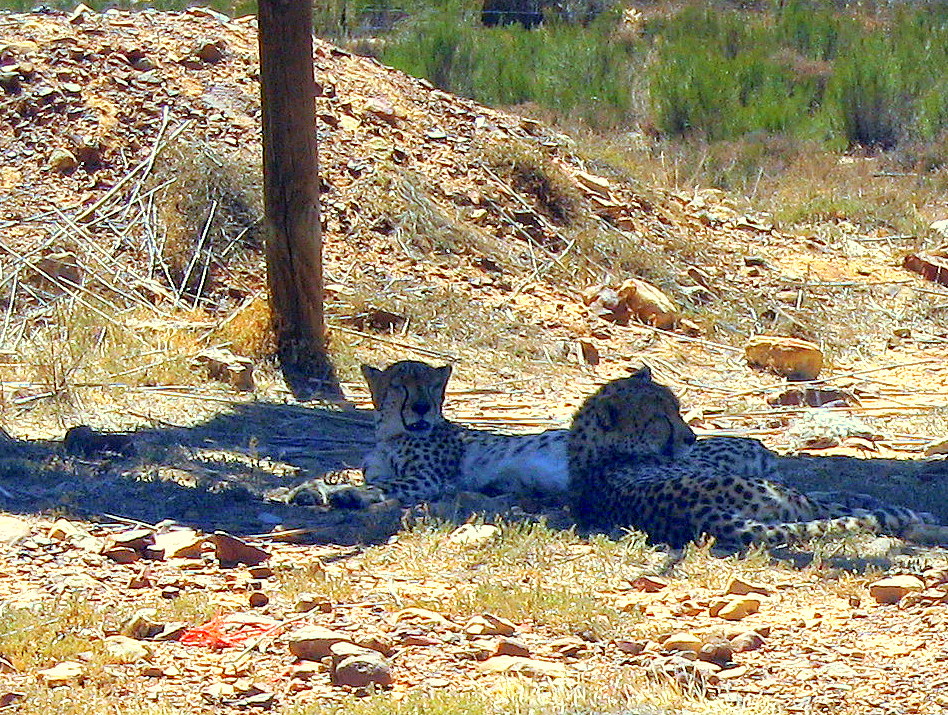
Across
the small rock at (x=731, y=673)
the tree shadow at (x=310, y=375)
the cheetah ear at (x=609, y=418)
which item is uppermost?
the cheetah ear at (x=609, y=418)

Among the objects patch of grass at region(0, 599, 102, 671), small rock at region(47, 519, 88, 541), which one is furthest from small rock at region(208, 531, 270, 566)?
patch of grass at region(0, 599, 102, 671)

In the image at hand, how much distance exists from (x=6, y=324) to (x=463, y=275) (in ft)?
12.2

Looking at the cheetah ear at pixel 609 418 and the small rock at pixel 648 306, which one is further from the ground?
the cheetah ear at pixel 609 418

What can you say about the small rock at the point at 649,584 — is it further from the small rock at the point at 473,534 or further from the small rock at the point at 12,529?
the small rock at the point at 12,529

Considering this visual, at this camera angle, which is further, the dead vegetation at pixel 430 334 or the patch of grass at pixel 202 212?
the patch of grass at pixel 202 212

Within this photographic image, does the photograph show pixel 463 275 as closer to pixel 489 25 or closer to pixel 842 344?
pixel 842 344

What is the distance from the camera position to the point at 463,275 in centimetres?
1272

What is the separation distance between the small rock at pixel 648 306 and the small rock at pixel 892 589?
22.1 ft

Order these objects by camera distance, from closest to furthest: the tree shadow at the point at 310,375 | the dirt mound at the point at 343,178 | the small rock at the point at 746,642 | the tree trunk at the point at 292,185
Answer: the small rock at the point at 746,642 < the tree shadow at the point at 310,375 < the tree trunk at the point at 292,185 < the dirt mound at the point at 343,178

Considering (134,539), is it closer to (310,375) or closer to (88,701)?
(88,701)

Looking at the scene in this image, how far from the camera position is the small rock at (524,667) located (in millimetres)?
4871

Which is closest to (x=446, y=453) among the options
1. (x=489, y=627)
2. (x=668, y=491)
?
(x=668, y=491)

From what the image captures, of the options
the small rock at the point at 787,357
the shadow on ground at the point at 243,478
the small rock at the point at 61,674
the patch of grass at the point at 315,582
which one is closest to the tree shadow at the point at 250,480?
the shadow on ground at the point at 243,478

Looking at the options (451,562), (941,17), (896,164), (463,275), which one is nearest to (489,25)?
(941,17)
